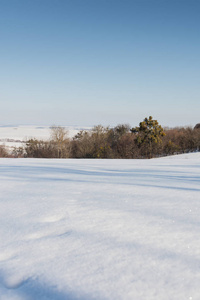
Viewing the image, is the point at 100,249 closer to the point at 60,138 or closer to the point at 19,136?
the point at 60,138

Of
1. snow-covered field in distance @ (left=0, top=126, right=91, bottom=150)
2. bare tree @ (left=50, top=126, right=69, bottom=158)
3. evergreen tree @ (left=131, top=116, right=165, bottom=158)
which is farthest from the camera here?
snow-covered field in distance @ (left=0, top=126, right=91, bottom=150)

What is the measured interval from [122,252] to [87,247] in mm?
178

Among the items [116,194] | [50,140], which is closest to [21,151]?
[50,140]

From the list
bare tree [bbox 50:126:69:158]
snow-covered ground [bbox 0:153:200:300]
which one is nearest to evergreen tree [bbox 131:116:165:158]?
bare tree [bbox 50:126:69:158]

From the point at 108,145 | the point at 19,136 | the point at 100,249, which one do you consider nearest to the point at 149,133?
the point at 108,145

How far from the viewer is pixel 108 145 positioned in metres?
28.8

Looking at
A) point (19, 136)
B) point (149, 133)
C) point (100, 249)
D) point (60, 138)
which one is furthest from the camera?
point (19, 136)

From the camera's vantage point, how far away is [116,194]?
2252mm

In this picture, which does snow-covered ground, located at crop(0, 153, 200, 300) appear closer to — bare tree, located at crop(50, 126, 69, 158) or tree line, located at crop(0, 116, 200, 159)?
tree line, located at crop(0, 116, 200, 159)

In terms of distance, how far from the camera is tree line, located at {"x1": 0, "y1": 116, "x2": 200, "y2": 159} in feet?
89.1

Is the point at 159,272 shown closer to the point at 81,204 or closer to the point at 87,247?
the point at 87,247

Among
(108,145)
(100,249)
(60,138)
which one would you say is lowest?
(100,249)

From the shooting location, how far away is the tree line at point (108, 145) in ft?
89.1

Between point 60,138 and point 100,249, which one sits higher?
point 60,138
